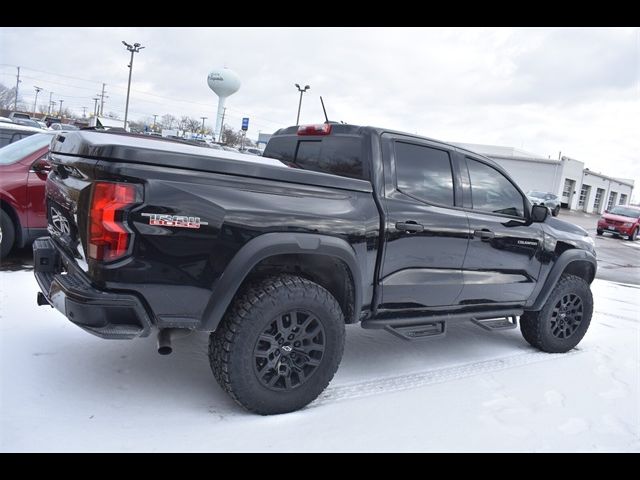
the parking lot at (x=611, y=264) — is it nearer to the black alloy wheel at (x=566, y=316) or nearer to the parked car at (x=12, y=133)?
the parked car at (x=12, y=133)

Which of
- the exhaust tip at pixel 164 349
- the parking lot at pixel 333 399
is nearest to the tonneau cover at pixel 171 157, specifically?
the exhaust tip at pixel 164 349

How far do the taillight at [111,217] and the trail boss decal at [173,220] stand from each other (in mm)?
119

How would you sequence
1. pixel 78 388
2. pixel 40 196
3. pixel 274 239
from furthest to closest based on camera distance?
1. pixel 40 196
2. pixel 78 388
3. pixel 274 239

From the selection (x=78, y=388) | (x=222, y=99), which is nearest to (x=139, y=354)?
(x=78, y=388)

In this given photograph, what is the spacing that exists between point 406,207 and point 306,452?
1804 mm

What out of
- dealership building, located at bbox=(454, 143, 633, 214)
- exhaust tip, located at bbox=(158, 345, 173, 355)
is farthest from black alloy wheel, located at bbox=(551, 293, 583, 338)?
dealership building, located at bbox=(454, 143, 633, 214)

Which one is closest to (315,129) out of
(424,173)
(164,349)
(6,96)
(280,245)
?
(424,173)

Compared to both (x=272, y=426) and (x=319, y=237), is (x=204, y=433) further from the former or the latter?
(x=319, y=237)

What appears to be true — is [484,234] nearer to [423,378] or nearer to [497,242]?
[497,242]

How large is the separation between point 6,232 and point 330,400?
443cm

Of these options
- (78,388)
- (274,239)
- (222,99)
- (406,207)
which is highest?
(222,99)

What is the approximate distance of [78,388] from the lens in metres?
3.21

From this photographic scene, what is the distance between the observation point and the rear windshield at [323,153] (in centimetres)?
375

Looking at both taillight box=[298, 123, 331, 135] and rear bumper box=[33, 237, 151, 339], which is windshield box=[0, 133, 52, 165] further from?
rear bumper box=[33, 237, 151, 339]
